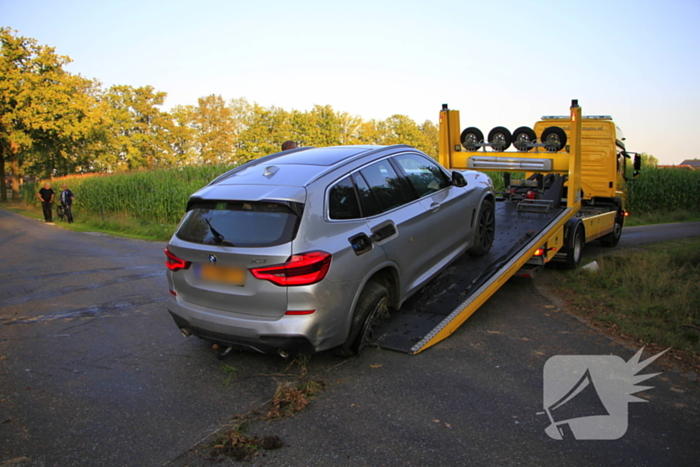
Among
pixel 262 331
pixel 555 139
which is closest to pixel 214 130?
pixel 555 139

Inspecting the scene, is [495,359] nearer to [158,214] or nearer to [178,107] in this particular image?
[158,214]

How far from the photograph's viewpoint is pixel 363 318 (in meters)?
4.58

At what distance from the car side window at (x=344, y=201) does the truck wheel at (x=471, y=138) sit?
5385 mm

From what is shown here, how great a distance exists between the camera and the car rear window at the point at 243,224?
411 cm

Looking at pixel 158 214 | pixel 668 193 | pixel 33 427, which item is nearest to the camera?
pixel 33 427

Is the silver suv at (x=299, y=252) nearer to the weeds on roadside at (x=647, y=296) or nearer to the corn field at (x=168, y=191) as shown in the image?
the weeds on roadside at (x=647, y=296)

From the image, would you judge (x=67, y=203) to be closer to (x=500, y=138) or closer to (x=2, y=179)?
(x=500, y=138)

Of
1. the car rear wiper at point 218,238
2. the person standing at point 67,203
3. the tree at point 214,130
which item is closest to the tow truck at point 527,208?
the car rear wiper at point 218,238

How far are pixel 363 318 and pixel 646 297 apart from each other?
4.42 metres

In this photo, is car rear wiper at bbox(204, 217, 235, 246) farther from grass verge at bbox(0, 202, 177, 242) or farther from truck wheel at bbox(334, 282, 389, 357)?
grass verge at bbox(0, 202, 177, 242)

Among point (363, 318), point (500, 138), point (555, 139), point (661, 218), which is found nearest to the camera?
point (363, 318)

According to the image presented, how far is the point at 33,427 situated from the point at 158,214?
1728cm

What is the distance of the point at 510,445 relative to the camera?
3414 mm

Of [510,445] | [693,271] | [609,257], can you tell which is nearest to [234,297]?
[510,445]
